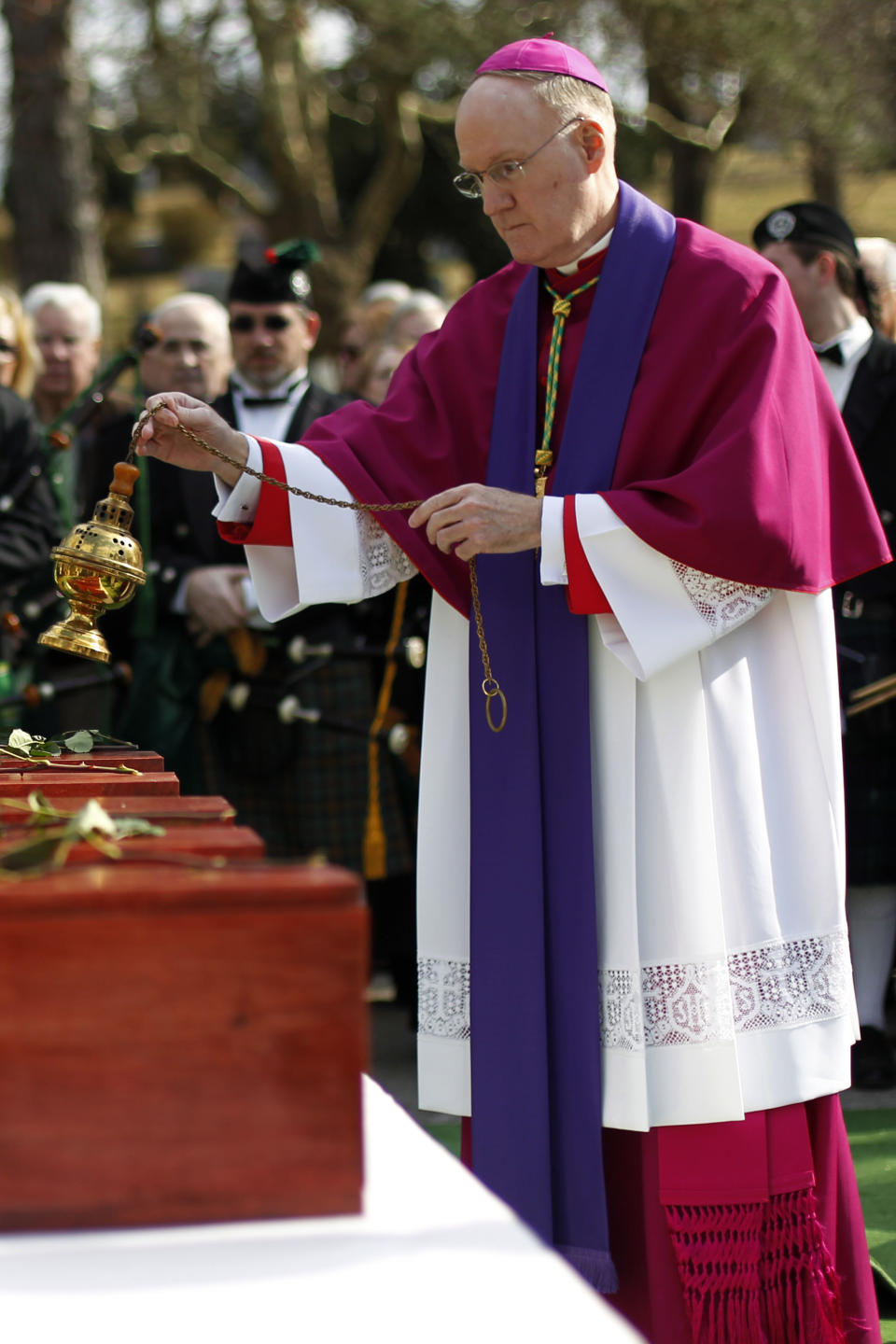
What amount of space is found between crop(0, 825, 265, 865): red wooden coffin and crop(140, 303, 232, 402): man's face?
147 inches

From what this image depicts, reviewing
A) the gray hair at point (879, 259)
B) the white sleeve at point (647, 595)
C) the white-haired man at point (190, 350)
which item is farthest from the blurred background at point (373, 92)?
the white sleeve at point (647, 595)

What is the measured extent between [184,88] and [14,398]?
1144 cm

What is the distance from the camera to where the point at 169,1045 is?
146 centimetres

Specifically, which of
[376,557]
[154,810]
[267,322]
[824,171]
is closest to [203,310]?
[267,322]

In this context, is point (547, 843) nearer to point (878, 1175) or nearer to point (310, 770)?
point (878, 1175)

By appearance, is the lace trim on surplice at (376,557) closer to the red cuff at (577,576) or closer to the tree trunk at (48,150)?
the red cuff at (577,576)

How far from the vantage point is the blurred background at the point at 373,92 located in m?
10.2

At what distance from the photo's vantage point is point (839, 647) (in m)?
4.75

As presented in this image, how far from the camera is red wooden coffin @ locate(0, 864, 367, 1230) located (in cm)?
145

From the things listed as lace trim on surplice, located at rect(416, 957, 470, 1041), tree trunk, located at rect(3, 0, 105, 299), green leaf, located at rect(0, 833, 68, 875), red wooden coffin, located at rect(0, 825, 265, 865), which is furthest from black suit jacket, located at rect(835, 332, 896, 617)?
tree trunk, located at rect(3, 0, 105, 299)

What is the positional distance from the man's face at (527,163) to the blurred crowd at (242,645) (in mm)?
2305

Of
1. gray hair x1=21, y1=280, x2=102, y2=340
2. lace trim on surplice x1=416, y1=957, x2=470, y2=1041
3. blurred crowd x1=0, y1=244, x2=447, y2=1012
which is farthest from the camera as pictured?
gray hair x1=21, y1=280, x2=102, y2=340

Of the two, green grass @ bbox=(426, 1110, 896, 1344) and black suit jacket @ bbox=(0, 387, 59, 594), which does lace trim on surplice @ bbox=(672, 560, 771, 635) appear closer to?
green grass @ bbox=(426, 1110, 896, 1344)

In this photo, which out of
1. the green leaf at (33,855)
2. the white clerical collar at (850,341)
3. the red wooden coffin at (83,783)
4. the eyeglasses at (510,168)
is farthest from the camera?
the white clerical collar at (850,341)
